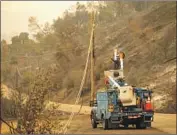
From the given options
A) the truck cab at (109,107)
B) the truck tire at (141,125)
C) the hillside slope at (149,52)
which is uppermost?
the hillside slope at (149,52)

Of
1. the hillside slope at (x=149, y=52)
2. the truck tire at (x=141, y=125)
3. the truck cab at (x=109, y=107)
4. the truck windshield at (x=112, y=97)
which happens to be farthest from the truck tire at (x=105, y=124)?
the hillside slope at (x=149, y=52)

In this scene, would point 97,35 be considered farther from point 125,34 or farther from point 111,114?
point 111,114

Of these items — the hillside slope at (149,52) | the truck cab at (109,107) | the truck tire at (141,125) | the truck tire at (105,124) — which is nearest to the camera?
the truck cab at (109,107)

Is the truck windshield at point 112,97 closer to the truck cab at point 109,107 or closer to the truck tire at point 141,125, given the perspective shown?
the truck cab at point 109,107

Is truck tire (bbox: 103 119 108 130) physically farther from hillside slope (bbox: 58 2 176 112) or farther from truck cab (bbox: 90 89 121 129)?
hillside slope (bbox: 58 2 176 112)

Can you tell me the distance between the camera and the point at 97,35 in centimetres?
8875

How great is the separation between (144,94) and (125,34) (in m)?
51.8

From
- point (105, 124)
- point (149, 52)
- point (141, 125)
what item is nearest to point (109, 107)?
point (105, 124)

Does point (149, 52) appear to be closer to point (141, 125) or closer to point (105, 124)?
point (141, 125)

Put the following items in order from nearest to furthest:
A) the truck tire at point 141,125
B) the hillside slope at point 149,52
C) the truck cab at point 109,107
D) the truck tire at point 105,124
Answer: the truck cab at point 109,107, the truck tire at point 105,124, the truck tire at point 141,125, the hillside slope at point 149,52

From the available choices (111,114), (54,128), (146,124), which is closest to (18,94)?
(54,128)

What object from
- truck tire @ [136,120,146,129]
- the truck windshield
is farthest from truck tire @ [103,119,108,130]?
truck tire @ [136,120,146,129]

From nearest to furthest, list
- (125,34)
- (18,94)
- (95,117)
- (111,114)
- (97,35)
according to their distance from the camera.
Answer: (18,94) < (111,114) < (95,117) < (125,34) < (97,35)

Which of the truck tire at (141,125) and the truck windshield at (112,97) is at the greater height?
the truck windshield at (112,97)
